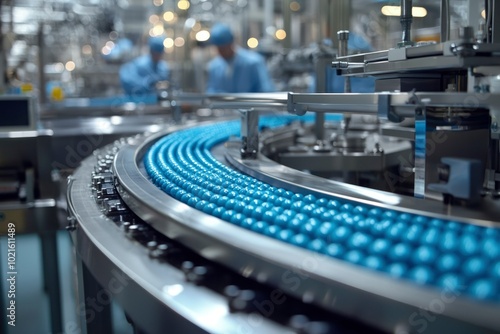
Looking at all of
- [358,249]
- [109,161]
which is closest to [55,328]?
[109,161]

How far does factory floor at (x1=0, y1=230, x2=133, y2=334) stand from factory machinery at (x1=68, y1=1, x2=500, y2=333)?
821mm

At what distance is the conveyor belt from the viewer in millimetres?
479

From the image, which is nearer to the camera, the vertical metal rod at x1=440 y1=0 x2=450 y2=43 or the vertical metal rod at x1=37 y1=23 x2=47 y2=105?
the vertical metal rod at x1=440 y1=0 x2=450 y2=43

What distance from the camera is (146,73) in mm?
4672

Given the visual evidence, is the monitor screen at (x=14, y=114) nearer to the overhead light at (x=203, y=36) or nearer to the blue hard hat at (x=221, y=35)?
the blue hard hat at (x=221, y=35)

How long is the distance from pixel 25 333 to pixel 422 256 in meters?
1.78

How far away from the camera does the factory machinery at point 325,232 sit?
0.47 metres

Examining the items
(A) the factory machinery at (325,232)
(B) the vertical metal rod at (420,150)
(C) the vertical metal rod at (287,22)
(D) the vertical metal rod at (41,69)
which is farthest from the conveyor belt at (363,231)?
(D) the vertical metal rod at (41,69)

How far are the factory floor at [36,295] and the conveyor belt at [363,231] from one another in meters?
0.89

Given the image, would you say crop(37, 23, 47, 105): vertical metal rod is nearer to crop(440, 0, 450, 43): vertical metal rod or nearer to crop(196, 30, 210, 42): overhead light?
crop(196, 30, 210, 42): overhead light

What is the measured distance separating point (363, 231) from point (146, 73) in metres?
4.34

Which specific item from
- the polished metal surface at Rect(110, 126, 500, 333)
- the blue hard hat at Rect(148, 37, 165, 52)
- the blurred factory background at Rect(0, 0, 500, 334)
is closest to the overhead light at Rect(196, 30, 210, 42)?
the blue hard hat at Rect(148, 37, 165, 52)

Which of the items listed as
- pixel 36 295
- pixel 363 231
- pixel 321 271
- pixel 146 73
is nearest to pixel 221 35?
pixel 146 73

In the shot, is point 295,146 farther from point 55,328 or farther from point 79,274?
point 55,328
